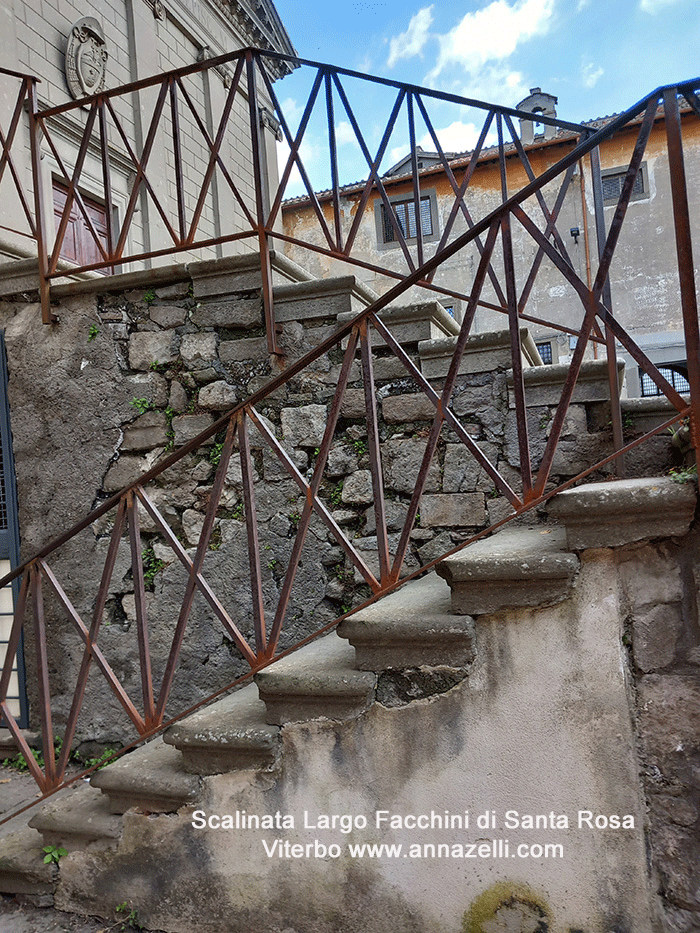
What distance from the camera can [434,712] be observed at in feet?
7.00

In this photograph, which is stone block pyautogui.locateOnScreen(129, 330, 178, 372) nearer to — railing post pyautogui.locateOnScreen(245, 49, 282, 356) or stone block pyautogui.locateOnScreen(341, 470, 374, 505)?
railing post pyautogui.locateOnScreen(245, 49, 282, 356)

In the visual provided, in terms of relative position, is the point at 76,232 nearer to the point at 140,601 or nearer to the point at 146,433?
the point at 146,433

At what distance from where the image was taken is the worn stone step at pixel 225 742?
2211 mm

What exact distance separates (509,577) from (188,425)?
2.05m

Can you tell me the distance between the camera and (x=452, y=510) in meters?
3.11

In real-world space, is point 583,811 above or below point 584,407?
Result: below

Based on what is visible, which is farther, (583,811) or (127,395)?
(127,395)

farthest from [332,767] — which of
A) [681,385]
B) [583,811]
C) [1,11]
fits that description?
[681,385]

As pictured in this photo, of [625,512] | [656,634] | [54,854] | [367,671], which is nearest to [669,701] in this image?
[656,634]

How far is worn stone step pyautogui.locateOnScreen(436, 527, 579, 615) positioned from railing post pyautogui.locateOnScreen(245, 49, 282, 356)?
5.46ft

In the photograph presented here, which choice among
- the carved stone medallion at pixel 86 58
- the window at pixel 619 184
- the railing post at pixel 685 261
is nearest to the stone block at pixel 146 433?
the railing post at pixel 685 261

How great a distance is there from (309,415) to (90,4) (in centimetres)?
507

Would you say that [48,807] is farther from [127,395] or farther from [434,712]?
[127,395]

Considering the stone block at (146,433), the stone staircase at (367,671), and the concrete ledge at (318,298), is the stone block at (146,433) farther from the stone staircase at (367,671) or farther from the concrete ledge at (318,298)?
the stone staircase at (367,671)
